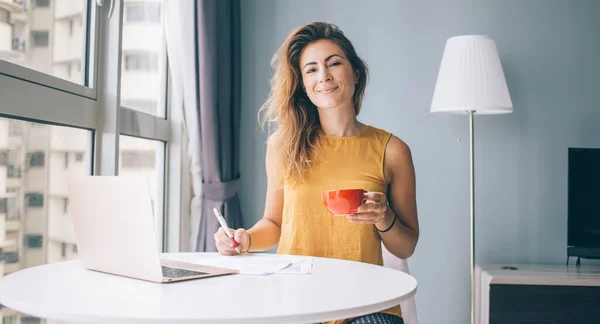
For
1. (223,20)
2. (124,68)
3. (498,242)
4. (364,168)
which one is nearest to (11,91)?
(124,68)

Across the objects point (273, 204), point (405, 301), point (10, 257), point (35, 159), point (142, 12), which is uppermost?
point (142, 12)

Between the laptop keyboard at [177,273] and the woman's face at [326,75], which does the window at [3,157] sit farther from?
the woman's face at [326,75]

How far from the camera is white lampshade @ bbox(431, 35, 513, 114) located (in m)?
2.61

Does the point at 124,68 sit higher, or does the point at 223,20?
the point at 223,20

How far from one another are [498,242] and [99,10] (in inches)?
87.0

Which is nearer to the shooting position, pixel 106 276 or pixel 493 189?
pixel 106 276

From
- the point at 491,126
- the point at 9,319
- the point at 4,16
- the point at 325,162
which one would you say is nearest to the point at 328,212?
the point at 325,162

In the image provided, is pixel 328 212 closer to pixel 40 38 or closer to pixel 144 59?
pixel 40 38

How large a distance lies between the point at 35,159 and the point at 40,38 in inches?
11.9

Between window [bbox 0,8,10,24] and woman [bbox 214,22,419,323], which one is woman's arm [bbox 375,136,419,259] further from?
window [bbox 0,8,10,24]

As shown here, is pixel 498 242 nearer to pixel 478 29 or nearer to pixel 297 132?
pixel 478 29

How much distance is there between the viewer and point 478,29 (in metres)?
3.00

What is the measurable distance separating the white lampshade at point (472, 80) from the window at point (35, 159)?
1.78m

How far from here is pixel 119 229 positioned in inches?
39.8
